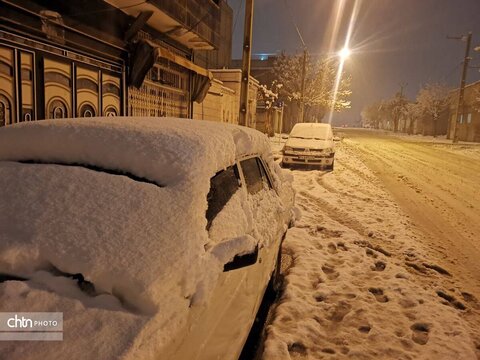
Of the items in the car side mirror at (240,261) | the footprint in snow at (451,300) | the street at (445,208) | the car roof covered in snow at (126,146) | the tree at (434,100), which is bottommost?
the footprint in snow at (451,300)

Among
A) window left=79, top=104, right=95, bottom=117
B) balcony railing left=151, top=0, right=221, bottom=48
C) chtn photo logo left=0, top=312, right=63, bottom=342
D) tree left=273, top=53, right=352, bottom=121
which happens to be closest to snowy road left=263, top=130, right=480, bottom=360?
chtn photo logo left=0, top=312, right=63, bottom=342

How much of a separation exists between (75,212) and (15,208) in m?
0.36

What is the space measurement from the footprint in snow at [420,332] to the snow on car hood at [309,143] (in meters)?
10.2

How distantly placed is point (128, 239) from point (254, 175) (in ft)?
5.72

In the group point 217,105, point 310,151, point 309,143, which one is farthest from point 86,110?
point 217,105

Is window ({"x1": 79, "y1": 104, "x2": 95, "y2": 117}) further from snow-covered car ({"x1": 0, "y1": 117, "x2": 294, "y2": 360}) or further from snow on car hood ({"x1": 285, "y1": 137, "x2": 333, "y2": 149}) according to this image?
snow on car hood ({"x1": 285, "y1": 137, "x2": 333, "y2": 149})

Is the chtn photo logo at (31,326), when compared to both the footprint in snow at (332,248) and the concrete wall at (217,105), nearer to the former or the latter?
the footprint in snow at (332,248)

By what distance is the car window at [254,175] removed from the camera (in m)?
3.09

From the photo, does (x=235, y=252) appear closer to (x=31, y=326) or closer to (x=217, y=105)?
(x=31, y=326)

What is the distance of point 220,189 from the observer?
2.47 m

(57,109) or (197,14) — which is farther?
(197,14)

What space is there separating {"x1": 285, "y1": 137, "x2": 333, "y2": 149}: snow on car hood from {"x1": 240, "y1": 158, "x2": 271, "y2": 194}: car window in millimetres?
9948

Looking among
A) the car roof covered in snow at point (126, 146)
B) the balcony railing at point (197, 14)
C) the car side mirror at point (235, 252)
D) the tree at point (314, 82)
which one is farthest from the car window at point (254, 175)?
the tree at point (314, 82)

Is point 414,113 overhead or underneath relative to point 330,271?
overhead
